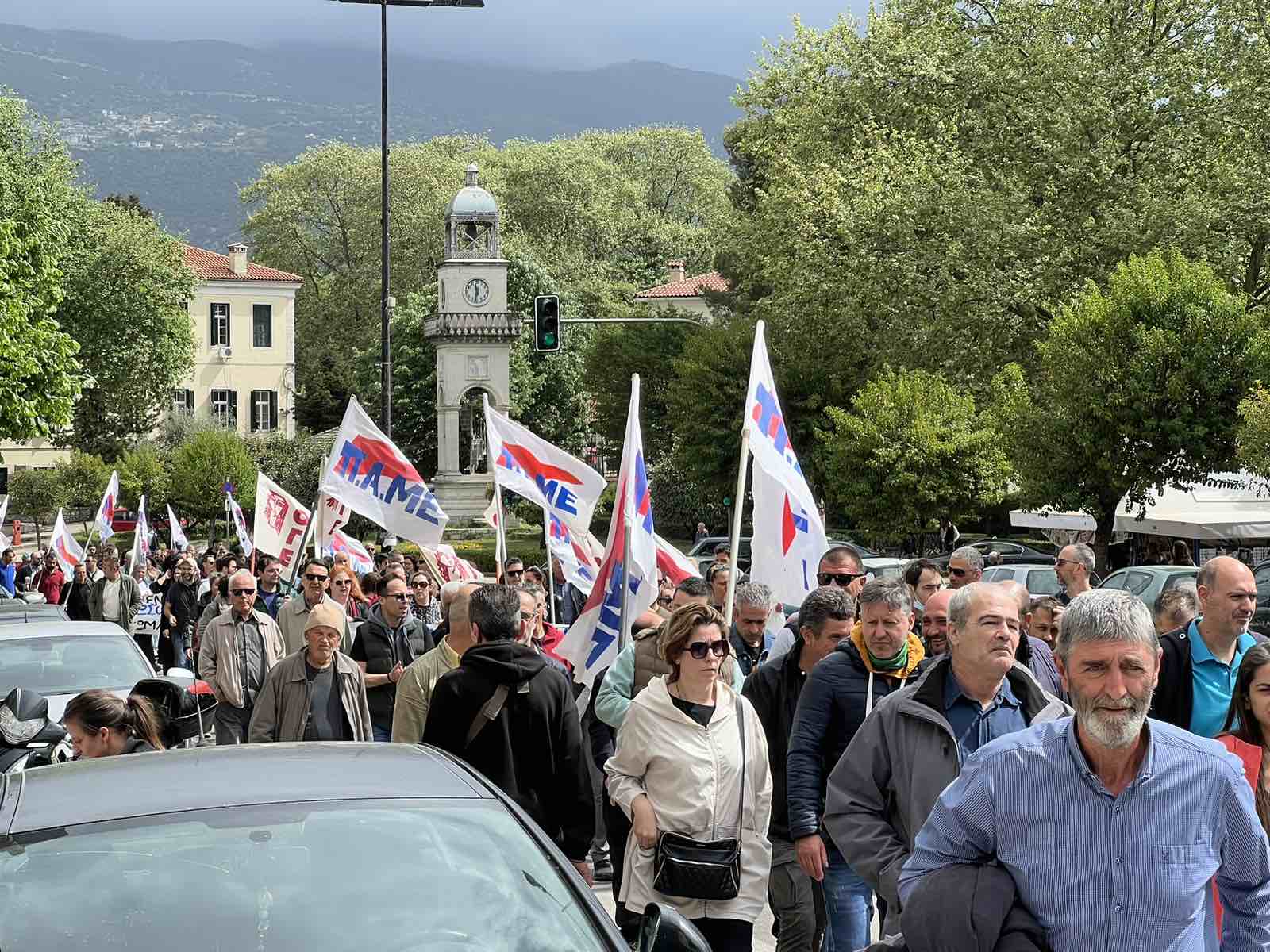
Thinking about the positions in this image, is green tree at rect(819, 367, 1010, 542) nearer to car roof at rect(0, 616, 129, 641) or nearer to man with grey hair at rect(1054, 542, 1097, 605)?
man with grey hair at rect(1054, 542, 1097, 605)

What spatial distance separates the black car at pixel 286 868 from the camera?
3.79 metres

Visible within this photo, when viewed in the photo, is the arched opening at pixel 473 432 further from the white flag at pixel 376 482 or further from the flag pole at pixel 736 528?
the flag pole at pixel 736 528

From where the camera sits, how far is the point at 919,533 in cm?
4109

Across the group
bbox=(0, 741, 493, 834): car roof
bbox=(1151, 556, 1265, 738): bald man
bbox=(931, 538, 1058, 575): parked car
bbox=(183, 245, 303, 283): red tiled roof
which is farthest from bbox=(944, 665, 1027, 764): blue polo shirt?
bbox=(183, 245, 303, 283): red tiled roof

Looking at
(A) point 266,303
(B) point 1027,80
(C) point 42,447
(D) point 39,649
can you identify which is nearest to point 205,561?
(D) point 39,649

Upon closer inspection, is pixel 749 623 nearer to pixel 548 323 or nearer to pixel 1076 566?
pixel 1076 566

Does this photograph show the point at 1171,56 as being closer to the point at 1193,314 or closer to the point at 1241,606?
the point at 1193,314

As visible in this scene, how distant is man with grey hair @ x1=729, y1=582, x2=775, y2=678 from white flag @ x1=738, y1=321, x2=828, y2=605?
95 cm

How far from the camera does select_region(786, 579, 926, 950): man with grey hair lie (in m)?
5.94

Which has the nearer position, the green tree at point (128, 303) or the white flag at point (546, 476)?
the white flag at point (546, 476)

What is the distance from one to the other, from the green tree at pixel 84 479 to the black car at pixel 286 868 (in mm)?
64520

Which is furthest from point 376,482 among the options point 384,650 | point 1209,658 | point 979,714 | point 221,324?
point 221,324

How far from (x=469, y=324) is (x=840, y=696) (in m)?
57.6

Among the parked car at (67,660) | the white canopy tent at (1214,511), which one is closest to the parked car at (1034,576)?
the white canopy tent at (1214,511)
